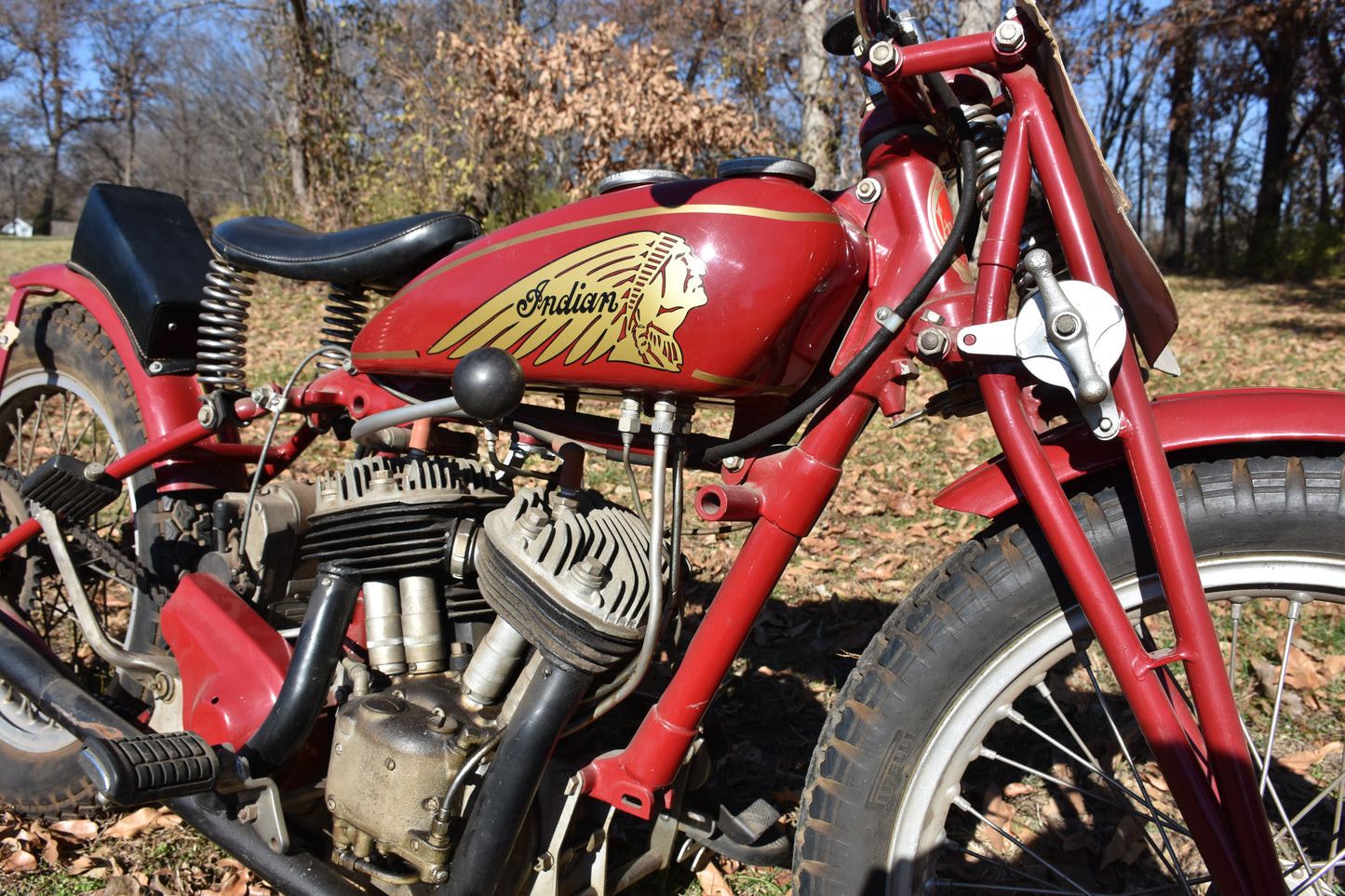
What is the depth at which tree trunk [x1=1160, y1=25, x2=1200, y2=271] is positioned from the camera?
730 inches

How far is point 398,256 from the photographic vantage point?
5.96 feet

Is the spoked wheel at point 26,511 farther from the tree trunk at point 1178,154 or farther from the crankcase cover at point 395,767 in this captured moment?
the tree trunk at point 1178,154

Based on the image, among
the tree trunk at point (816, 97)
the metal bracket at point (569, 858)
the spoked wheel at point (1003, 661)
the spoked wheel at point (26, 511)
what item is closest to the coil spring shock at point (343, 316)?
the spoked wheel at point (26, 511)

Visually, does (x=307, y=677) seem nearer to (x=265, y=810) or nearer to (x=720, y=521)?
(x=265, y=810)

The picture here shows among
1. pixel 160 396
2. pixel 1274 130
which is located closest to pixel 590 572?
pixel 160 396

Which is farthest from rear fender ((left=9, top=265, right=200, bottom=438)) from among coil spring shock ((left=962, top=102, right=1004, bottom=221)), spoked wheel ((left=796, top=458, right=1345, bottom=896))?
coil spring shock ((left=962, top=102, right=1004, bottom=221))

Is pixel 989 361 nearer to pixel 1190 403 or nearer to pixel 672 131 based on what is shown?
pixel 1190 403

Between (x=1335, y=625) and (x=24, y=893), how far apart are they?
3749mm

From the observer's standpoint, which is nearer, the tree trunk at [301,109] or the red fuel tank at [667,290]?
the red fuel tank at [667,290]

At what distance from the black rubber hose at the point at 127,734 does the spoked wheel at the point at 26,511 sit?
123 millimetres

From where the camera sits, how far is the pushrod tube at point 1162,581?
4.20 feet

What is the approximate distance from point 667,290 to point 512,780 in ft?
2.88

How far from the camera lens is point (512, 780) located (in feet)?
5.21

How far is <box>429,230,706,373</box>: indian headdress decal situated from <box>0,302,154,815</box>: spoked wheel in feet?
4.25
